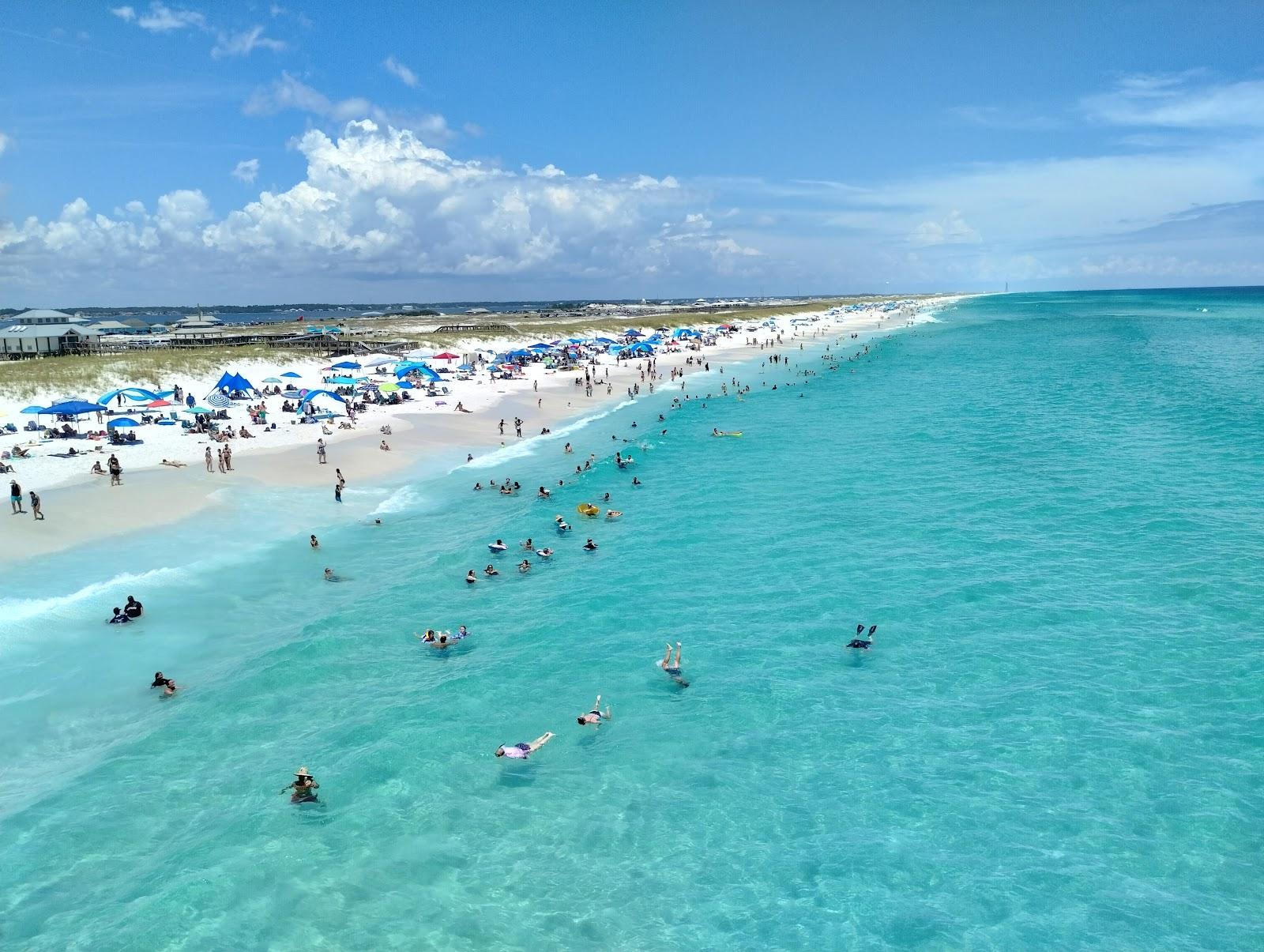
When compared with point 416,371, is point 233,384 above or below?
below

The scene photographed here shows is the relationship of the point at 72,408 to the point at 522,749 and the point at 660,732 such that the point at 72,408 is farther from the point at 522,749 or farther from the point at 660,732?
the point at 660,732

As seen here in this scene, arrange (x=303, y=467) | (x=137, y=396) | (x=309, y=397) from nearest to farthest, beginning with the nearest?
(x=303, y=467) → (x=137, y=396) → (x=309, y=397)

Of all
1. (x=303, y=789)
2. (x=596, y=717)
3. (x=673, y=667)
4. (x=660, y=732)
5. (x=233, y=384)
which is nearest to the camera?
(x=303, y=789)

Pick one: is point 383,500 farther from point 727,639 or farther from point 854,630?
point 854,630

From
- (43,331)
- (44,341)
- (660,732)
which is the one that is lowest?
(660,732)

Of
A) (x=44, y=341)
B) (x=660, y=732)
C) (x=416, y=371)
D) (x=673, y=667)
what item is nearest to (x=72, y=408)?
(x=416, y=371)

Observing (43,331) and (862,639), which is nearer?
(862,639)

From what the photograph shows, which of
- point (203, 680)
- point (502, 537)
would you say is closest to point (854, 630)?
point (502, 537)
